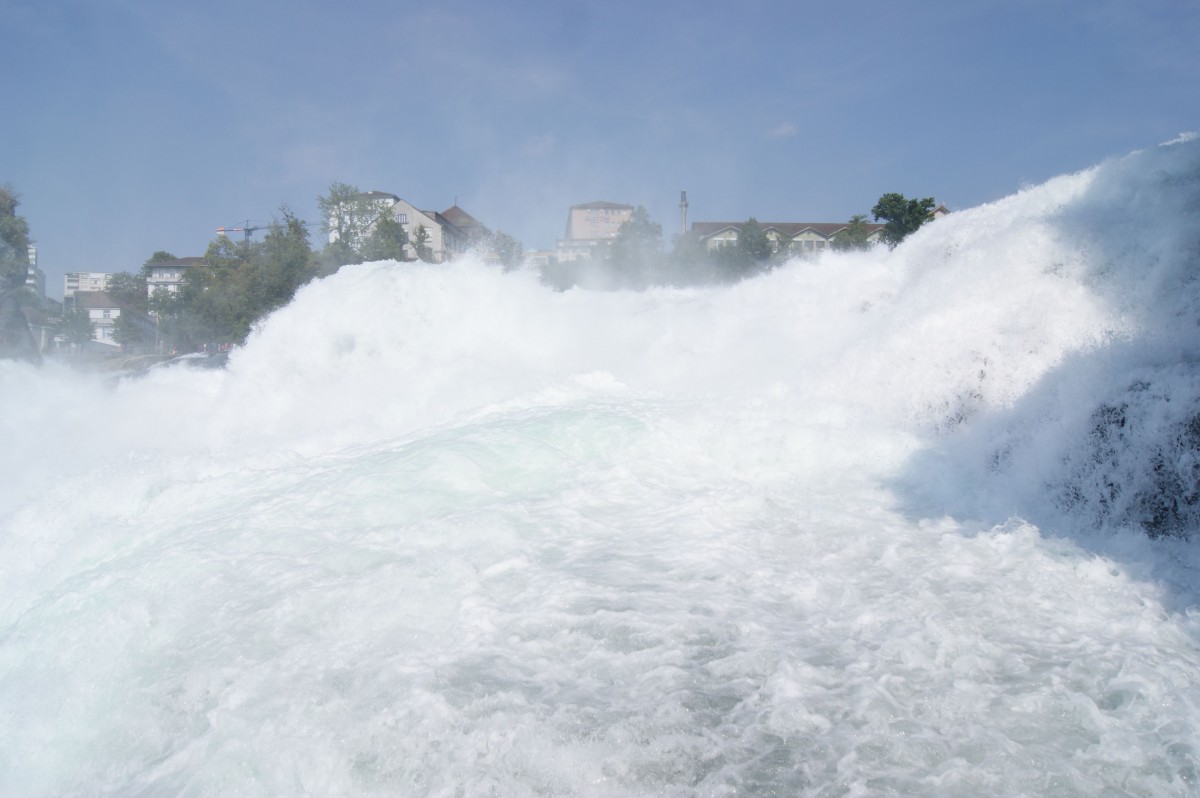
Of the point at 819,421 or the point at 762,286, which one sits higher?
the point at 762,286

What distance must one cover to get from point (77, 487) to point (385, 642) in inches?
178

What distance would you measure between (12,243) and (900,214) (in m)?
32.7

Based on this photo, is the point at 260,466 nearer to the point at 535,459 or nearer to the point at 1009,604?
the point at 535,459

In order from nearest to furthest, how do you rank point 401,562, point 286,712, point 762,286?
point 286,712 < point 401,562 < point 762,286

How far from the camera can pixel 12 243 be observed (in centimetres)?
2603

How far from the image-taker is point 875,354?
7945 millimetres

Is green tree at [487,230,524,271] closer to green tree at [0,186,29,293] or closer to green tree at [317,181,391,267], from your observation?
green tree at [317,181,391,267]

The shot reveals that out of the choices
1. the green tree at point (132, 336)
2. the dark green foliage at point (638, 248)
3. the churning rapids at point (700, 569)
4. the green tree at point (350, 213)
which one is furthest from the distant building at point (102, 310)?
the churning rapids at point (700, 569)

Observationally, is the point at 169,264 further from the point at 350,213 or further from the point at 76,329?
the point at 350,213

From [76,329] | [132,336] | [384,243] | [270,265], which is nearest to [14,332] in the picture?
[270,265]

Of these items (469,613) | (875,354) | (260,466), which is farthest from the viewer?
(875,354)

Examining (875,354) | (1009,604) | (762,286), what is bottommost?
(1009,604)

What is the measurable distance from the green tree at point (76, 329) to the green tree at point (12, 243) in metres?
10.4

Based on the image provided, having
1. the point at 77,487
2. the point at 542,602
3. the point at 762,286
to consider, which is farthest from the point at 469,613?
the point at 762,286
